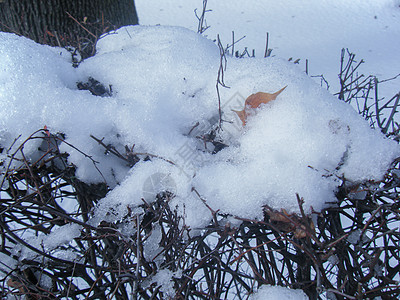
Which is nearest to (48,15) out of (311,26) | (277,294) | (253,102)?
(253,102)

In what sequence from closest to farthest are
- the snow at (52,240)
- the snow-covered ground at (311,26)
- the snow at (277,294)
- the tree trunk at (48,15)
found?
the snow at (277,294) < the snow at (52,240) < the tree trunk at (48,15) < the snow-covered ground at (311,26)

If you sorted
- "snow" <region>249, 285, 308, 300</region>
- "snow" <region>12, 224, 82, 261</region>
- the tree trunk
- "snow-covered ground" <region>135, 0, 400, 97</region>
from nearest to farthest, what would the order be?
1. "snow" <region>249, 285, 308, 300</region>
2. "snow" <region>12, 224, 82, 261</region>
3. the tree trunk
4. "snow-covered ground" <region>135, 0, 400, 97</region>

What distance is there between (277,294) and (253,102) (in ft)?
2.16

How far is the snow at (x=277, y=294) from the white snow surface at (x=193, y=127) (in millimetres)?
241

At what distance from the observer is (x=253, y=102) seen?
1.18m

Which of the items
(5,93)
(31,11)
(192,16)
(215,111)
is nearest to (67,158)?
(5,93)

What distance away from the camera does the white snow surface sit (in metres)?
1.04

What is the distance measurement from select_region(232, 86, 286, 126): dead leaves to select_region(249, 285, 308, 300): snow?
56cm

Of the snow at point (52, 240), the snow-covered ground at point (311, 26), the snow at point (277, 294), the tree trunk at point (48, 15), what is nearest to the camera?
the snow at point (277, 294)

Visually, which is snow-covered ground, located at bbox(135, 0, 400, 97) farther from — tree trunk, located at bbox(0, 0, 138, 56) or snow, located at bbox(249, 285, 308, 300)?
snow, located at bbox(249, 285, 308, 300)

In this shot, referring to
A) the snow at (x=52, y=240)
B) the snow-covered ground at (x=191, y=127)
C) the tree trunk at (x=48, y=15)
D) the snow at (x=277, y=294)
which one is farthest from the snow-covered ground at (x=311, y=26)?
the snow at (x=52, y=240)

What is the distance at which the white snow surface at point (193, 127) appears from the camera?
1045 millimetres

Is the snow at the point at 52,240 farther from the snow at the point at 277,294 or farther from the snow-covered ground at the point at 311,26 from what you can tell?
the snow-covered ground at the point at 311,26

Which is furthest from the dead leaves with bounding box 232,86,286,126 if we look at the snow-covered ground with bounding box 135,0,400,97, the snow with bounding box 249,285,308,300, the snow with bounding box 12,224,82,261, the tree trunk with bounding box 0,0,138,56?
the snow-covered ground with bounding box 135,0,400,97
